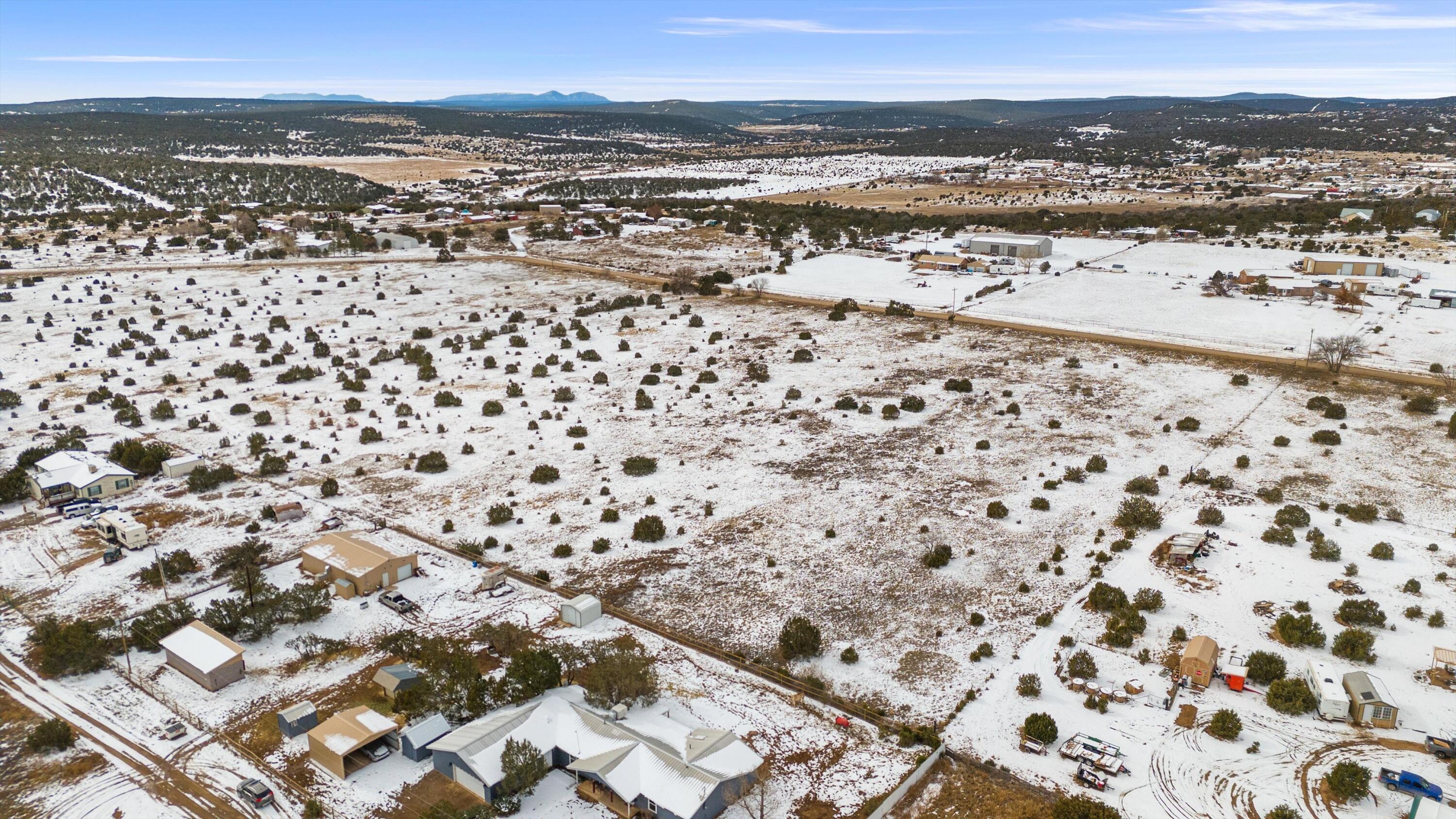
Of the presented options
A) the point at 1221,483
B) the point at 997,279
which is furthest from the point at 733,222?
the point at 1221,483

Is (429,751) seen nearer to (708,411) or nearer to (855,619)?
(855,619)

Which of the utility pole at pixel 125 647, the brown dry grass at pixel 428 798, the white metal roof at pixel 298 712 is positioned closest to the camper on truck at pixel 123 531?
the utility pole at pixel 125 647

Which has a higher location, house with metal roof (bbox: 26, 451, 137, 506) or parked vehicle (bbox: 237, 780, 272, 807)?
house with metal roof (bbox: 26, 451, 137, 506)

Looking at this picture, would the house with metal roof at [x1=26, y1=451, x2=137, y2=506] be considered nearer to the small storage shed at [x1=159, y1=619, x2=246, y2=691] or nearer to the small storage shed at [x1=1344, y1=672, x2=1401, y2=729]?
the small storage shed at [x1=159, y1=619, x2=246, y2=691]

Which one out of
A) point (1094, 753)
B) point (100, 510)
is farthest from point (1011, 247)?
point (100, 510)

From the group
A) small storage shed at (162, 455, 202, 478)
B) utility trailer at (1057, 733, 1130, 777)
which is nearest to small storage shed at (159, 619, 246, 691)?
small storage shed at (162, 455, 202, 478)

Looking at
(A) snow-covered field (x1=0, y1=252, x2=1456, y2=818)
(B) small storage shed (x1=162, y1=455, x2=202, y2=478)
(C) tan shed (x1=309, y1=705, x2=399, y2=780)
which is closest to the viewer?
(C) tan shed (x1=309, y1=705, x2=399, y2=780)
